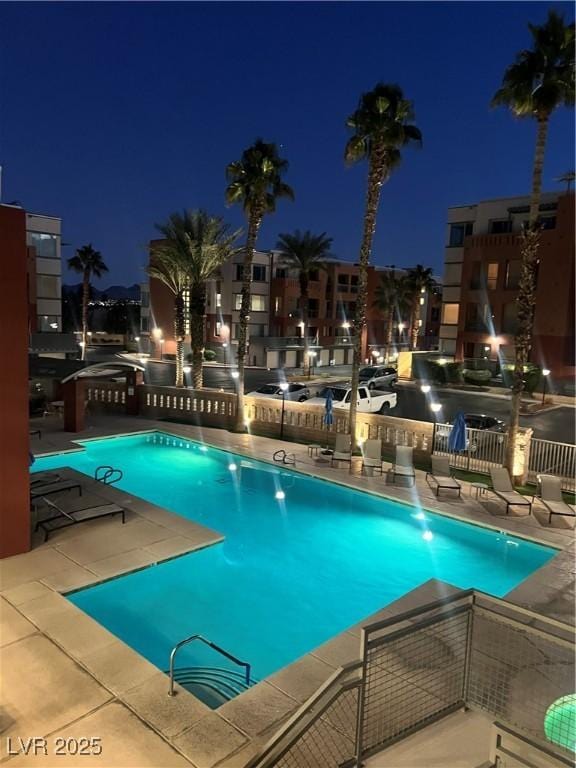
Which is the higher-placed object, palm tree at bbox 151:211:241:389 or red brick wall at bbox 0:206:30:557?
palm tree at bbox 151:211:241:389

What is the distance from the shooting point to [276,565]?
476 inches

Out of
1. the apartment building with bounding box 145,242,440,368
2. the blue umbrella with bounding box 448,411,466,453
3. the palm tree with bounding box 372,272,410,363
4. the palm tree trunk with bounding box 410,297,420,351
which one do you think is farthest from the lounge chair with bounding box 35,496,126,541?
the palm tree with bounding box 372,272,410,363

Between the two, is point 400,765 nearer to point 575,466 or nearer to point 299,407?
point 575,466

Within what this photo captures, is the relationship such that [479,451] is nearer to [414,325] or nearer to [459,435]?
[459,435]

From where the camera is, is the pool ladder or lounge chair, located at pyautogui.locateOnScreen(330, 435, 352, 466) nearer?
the pool ladder

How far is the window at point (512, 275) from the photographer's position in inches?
1663

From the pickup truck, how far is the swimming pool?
226 inches

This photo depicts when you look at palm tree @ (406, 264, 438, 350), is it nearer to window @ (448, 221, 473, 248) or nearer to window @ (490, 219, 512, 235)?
window @ (448, 221, 473, 248)

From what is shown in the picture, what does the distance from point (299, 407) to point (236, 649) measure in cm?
1360

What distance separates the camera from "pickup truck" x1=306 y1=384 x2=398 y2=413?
920 inches

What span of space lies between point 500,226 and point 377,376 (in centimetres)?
1844

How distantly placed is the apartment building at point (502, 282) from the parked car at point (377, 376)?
9.74 m

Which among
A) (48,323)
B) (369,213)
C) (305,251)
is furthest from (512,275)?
(48,323)

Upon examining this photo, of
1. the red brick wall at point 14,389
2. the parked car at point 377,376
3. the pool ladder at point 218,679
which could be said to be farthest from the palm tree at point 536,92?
the parked car at point 377,376
